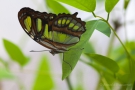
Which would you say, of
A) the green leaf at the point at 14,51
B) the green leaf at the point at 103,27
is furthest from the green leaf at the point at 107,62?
the green leaf at the point at 14,51

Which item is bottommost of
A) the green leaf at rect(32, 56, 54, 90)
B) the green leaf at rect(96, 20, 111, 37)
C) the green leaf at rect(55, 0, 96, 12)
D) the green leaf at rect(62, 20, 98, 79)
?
the green leaf at rect(32, 56, 54, 90)

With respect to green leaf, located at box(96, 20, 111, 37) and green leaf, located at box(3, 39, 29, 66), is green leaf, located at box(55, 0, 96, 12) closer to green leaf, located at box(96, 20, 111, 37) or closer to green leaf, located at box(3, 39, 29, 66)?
green leaf, located at box(96, 20, 111, 37)

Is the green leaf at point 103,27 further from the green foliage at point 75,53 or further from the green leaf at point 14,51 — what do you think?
the green leaf at point 14,51

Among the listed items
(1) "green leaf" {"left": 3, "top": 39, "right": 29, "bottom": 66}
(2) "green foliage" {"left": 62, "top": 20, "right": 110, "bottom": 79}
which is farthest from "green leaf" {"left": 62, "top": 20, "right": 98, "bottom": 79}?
(1) "green leaf" {"left": 3, "top": 39, "right": 29, "bottom": 66}

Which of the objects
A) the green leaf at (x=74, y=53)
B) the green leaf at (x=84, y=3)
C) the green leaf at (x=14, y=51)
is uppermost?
the green leaf at (x=84, y=3)

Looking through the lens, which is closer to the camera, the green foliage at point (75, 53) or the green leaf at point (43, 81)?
the green foliage at point (75, 53)

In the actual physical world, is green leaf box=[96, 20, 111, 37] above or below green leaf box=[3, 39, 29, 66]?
above

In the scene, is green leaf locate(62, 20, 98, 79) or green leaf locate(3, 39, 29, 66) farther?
green leaf locate(3, 39, 29, 66)

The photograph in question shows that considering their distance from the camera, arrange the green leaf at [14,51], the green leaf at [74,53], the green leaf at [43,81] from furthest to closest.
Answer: the green leaf at [43,81] → the green leaf at [14,51] → the green leaf at [74,53]

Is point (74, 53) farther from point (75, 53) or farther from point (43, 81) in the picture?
point (43, 81)
